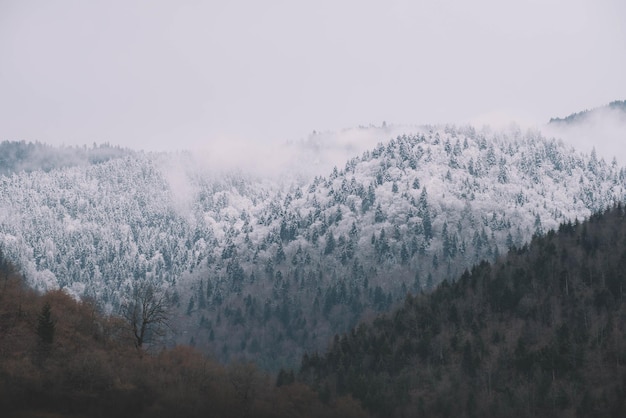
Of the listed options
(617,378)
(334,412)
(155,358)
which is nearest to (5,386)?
(155,358)

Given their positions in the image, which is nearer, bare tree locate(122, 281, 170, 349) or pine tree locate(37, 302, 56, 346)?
bare tree locate(122, 281, 170, 349)

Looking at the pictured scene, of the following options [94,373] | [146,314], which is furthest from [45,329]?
[146,314]

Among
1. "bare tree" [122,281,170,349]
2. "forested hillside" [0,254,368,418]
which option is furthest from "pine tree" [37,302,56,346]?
"bare tree" [122,281,170,349]

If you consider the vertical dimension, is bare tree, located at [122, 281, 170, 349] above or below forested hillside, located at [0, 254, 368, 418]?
above

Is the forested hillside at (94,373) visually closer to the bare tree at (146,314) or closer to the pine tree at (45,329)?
the pine tree at (45,329)

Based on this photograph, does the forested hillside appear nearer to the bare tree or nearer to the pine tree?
the pine tree

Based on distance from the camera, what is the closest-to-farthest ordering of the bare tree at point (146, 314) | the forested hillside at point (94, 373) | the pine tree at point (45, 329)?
1. the forested hillside at point (94, 373)
2. the bare tree at point (146, 314)
3. the pine tree at point (45, 329)

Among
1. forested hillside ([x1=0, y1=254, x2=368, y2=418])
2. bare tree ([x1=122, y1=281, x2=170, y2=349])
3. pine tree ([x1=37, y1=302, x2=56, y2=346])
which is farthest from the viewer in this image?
pine tree ([x1=37, y1=302, x2=56, y2=346])

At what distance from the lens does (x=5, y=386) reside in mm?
108625

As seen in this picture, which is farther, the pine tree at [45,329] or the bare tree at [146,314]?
the pine tree at [45,329]

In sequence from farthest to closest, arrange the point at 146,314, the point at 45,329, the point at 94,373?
1. the point at 45,329
2. the point at 146,314
3. the point at 94,373

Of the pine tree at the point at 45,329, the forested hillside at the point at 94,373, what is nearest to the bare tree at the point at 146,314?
the forested hillside at the point at 94,373

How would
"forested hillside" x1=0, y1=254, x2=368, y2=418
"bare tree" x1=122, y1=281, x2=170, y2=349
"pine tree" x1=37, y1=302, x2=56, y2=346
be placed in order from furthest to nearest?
1. "pine tree" x1=37, y1=302, x2=56, y2=346
2. "bare tree" x1=122, y1=281, x2=170, y2=349
3. "forested hillside" x1=0, y1=254, x2=368, y2=418

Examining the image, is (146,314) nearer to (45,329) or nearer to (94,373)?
(94,373)
